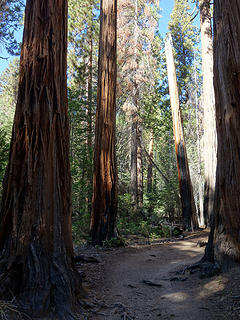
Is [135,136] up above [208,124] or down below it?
above

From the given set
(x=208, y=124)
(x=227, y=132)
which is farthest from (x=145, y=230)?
(x=227, y=132)

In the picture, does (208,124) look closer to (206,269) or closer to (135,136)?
(135,136)

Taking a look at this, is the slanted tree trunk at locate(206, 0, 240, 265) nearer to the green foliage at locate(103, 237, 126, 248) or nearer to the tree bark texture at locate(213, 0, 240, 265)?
the tree bark texture at locate(213, 0, 240, 265)

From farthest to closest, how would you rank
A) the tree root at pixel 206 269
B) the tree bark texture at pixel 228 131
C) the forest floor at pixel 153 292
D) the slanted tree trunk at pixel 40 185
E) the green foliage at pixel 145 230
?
the green foliage at pixel 145 230 → the tree root at pixel 206 269 → the tree bark texture at pixel 228 131 → the forest floor at pixel 153 292 → the slanted tree trunk at pixel 40 185

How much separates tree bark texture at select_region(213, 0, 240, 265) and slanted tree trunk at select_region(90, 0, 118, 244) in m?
3.85

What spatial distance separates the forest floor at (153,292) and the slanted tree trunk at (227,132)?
1.70 feet

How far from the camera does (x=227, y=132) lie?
176 inches

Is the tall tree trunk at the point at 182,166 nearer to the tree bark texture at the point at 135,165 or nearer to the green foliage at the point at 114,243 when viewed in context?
the tree bark texture at the point at 135,165

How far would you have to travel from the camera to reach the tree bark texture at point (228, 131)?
14.0 ft

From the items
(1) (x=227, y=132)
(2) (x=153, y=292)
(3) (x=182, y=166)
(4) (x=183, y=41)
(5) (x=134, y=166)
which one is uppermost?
(4) (x=183, y=41)

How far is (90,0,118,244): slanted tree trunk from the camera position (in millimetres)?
7871

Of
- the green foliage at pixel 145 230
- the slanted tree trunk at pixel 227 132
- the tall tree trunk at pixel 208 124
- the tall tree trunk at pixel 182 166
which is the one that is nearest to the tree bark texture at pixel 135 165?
the green foliage at pixel 145 230

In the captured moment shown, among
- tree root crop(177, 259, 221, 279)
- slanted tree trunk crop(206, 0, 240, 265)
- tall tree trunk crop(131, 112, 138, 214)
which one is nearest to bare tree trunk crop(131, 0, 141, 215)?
tall tree trunk crop(131, 112, 138, 214)

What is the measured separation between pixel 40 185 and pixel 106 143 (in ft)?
15.0
